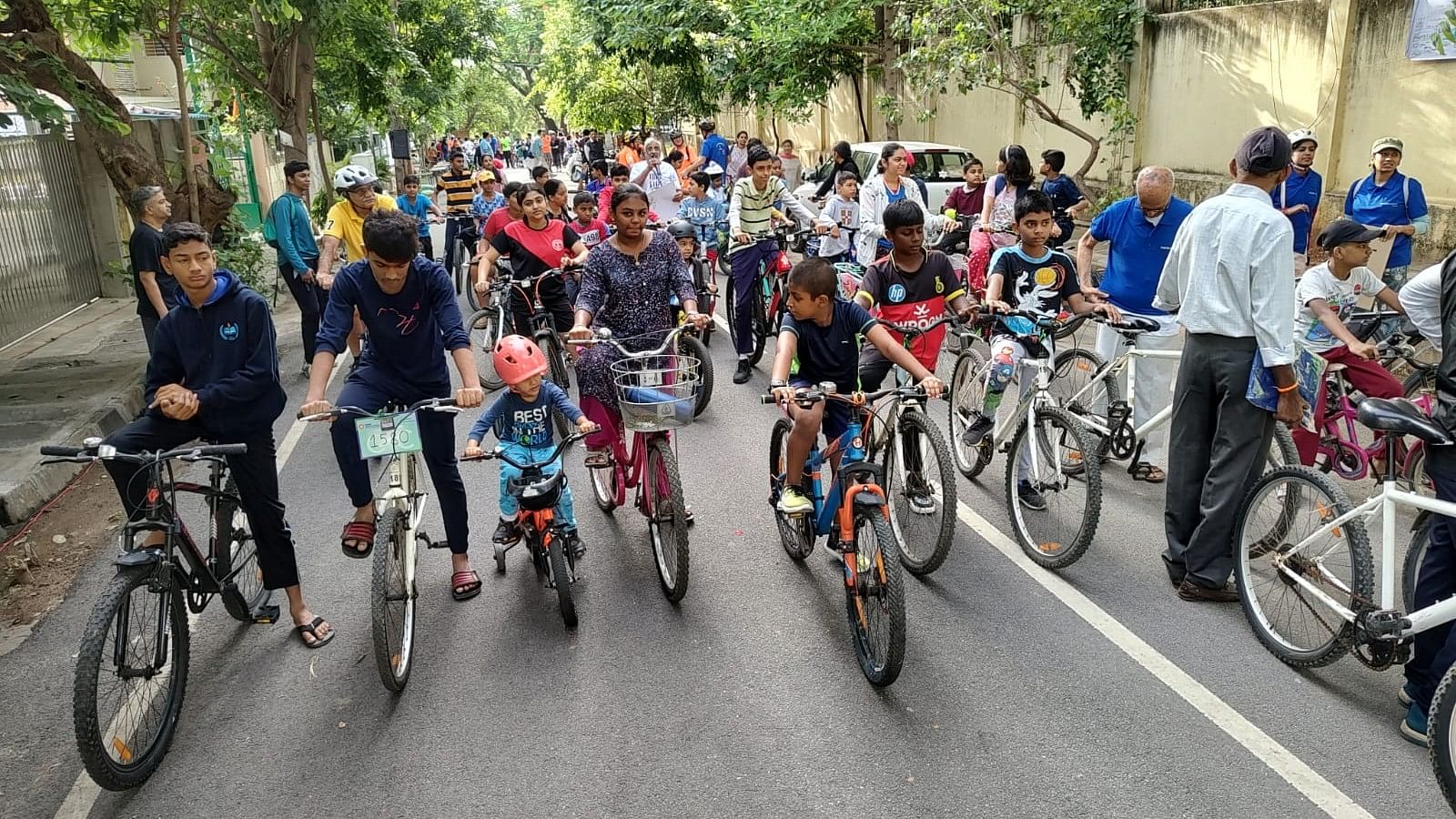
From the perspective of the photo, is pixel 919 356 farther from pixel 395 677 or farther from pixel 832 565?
pixel 395 677

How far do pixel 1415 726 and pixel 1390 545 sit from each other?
2.03ft

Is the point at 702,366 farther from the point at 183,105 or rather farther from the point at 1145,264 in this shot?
the point at 183,105

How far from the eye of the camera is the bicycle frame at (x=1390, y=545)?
3445 mm

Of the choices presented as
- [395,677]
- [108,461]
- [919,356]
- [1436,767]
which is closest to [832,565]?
[919,356]

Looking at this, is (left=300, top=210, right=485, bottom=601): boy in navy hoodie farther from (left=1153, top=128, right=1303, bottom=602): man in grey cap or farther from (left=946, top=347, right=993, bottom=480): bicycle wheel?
(left=1153, top=128, right=1303, bottom=602): man in grey cap

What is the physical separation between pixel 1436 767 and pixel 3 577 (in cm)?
646

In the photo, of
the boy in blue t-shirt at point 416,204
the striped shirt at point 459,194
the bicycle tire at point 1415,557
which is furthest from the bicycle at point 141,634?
the striped shirt at point 459,194

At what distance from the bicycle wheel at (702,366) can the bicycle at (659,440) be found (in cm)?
132

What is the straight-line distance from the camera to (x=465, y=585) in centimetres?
503

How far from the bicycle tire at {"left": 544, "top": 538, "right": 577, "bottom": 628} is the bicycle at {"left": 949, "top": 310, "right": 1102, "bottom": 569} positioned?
89.7 inches

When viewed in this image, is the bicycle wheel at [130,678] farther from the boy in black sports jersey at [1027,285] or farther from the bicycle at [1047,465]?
the boy in black sports jersey at [1027,285]

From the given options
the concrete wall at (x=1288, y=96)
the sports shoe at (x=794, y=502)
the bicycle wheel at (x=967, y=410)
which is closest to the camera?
the sports shoe at (x=794, y=502)

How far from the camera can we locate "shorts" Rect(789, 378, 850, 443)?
480 centimetres

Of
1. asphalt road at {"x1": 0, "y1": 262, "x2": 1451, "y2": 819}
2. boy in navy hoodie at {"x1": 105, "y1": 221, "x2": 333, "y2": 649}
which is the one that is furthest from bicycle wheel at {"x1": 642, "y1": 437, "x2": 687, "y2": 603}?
boy in navy hoodie at {"x1": 105, "y1": 221, "x2": 333, "y2": 649}
